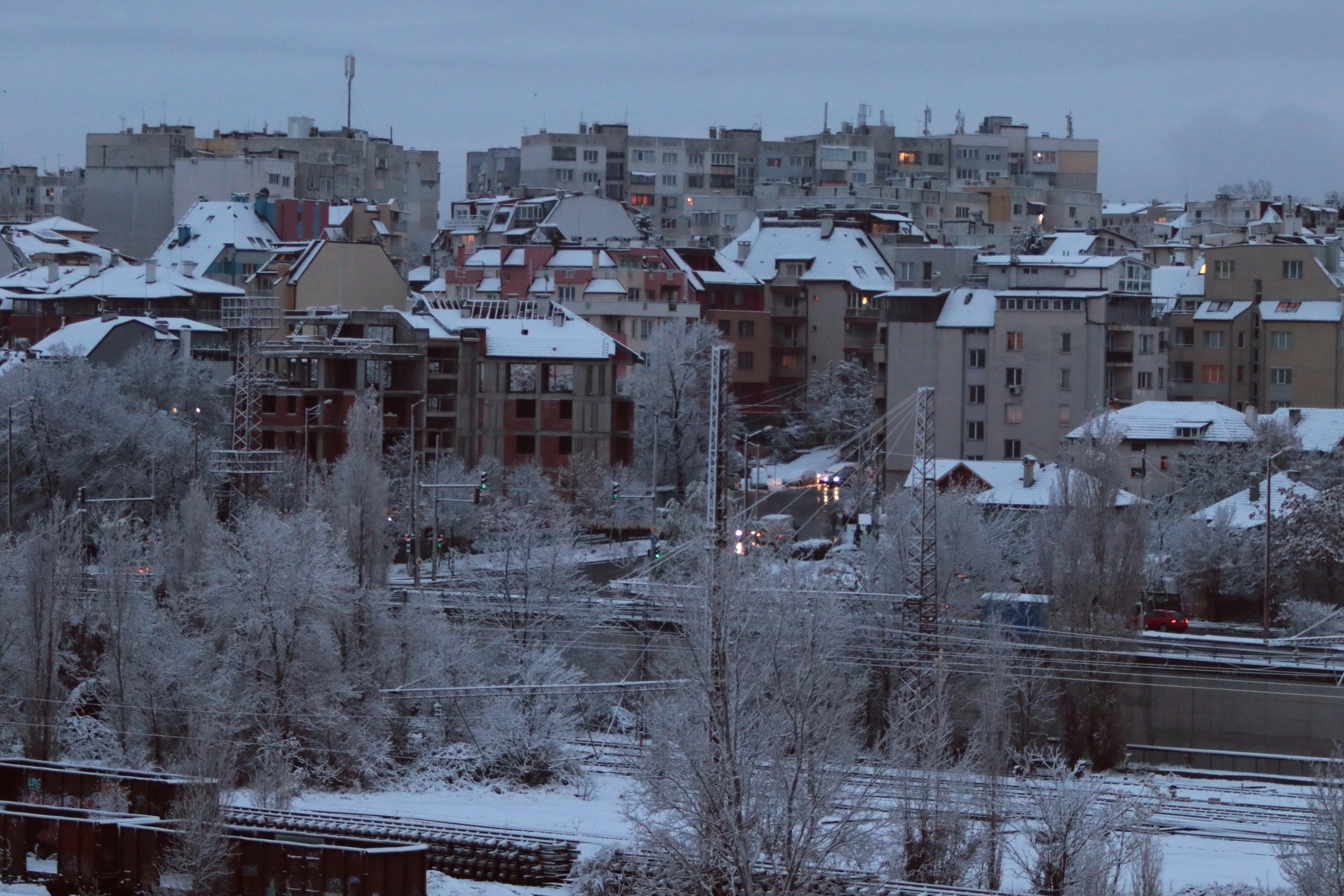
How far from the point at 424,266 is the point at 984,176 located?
40.4 meters

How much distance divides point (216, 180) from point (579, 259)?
26.3 metres

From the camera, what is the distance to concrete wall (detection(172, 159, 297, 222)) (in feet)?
301

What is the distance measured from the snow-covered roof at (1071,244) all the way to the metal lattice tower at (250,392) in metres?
28.7

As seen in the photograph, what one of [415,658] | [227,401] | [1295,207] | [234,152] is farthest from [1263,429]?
[234,152]

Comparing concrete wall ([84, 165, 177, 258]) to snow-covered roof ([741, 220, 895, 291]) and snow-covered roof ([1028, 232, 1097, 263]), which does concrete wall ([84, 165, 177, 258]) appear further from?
snow-covered roof ([1028, 232, 1097, 263])

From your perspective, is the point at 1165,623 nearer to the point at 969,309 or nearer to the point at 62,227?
the point at 969,309

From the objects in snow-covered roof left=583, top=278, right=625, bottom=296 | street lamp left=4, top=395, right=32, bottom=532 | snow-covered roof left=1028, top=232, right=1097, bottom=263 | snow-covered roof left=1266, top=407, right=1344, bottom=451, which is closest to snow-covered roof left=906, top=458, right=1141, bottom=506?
snow-covered roof left=1266, top=407, right=1344, bottom=451

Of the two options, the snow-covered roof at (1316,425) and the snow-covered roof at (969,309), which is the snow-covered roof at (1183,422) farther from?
the snow-covered roof at (969,309)

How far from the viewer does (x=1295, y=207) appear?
104875 mm

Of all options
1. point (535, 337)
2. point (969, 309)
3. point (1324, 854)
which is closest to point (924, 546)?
point (1324, 854)

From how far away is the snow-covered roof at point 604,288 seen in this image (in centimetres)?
7044

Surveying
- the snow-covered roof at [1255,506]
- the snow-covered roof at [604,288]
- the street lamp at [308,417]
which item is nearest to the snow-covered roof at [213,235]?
the snow-covered roof at [604,288]

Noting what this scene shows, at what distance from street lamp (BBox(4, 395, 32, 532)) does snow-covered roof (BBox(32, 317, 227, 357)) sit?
664cm

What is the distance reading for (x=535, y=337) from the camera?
59.2 m
